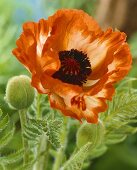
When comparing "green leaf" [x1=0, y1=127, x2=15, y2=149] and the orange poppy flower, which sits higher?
the orange poppy flower

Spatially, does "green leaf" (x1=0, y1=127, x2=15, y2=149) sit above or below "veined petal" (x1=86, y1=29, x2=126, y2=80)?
below

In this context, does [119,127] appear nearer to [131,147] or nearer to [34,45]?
[34,45]

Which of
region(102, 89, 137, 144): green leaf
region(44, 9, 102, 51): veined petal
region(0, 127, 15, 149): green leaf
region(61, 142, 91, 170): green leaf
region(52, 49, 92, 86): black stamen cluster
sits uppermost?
region(44, 9, 102, 51): veined petal

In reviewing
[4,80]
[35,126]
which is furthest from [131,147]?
[35,126]

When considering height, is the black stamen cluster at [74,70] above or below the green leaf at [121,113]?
above

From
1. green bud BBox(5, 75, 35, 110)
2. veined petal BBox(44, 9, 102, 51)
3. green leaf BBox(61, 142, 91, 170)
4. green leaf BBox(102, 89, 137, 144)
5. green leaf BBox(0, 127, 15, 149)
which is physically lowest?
green leaf BBox(61, 142, 91, 170)
